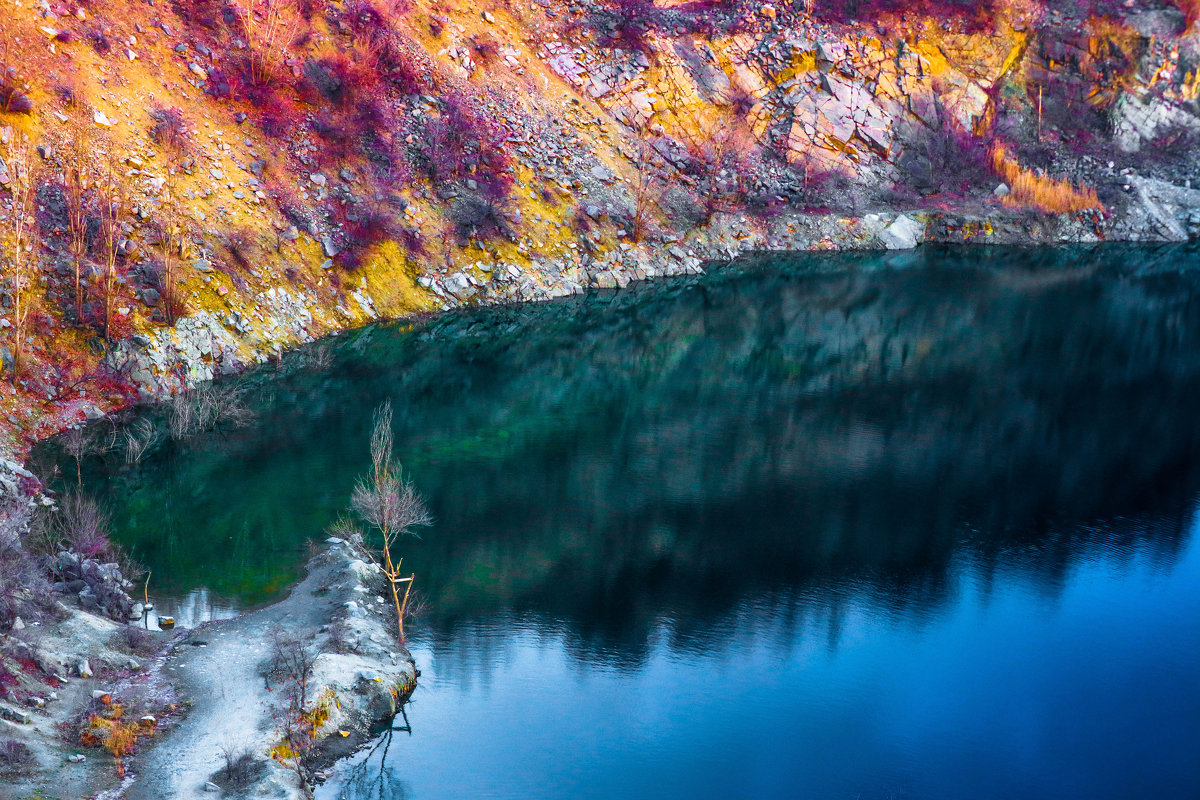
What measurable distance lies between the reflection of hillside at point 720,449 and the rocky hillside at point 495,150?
5250 mm

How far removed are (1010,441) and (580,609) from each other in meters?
25.1

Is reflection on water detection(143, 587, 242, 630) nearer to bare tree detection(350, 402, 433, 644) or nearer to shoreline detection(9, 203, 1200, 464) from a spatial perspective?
bare tree detection(350, 402, 433, 644)

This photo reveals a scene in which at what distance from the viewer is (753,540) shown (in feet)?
119

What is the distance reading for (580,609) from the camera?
31.5 metres

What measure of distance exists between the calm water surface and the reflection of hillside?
174 millimetres

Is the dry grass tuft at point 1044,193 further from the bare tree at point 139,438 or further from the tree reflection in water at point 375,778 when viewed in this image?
the tree reflection in water at point 375,778

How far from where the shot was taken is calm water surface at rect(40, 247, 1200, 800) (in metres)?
25.7

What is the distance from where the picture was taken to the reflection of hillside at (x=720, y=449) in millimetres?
34250

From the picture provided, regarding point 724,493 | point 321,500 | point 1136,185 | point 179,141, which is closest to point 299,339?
point 179,141

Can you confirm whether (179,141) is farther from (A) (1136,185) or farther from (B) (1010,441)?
(A) (1136,185)

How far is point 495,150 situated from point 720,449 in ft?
112

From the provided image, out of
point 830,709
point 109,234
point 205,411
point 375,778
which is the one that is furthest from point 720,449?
point 109,234

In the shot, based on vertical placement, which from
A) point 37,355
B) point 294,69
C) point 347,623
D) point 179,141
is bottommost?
point 347,623

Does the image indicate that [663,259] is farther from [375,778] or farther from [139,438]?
[375,778]
